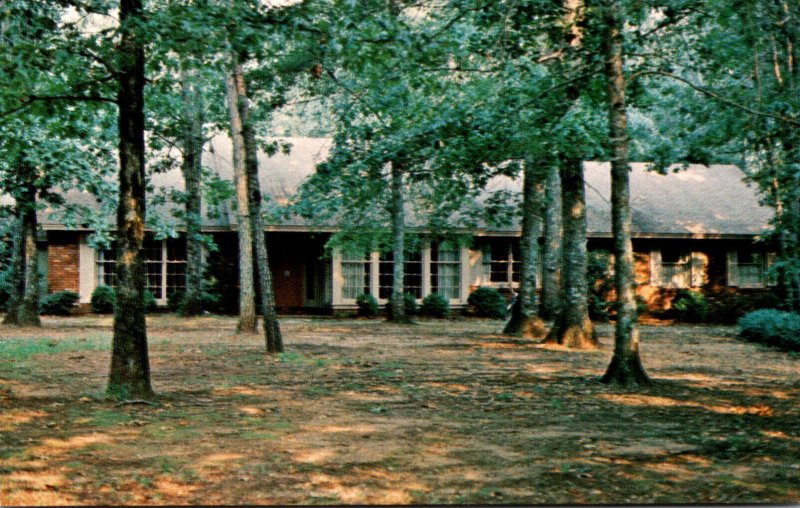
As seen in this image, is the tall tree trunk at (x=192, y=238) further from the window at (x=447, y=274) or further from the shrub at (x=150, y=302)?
the window at (x=447, y=274)

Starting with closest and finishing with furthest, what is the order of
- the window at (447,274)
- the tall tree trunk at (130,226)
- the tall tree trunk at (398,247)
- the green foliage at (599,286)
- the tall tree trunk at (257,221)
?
the tall tree trunk at (130,226) → the tall tree trunk at (257,221) → the tall tree trunk at (398,247) → the green foliage at (599,286) → the window at (447,274)

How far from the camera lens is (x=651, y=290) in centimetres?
2889

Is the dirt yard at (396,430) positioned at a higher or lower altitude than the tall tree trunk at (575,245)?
lower

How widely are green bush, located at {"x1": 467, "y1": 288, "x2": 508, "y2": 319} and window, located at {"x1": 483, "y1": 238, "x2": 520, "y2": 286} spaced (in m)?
1.04

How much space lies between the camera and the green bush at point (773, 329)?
1783cm

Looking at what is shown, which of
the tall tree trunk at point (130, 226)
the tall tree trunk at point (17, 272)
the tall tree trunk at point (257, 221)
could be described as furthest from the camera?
the tall tree trunk at point (17, 272)

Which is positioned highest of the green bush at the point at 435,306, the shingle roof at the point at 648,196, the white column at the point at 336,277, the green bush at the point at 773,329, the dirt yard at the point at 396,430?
the shingle roof at the point at 648,196

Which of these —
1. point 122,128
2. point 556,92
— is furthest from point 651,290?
point 122,128

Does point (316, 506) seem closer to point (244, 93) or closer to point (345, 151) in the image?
point (345, 151)

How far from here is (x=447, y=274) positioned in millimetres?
28984

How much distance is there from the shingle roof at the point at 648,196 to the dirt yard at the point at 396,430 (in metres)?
12.8

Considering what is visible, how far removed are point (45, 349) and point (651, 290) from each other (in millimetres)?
19673

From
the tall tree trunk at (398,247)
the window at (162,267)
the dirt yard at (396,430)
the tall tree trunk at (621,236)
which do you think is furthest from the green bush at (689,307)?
the tall tree trunk at (621,236)

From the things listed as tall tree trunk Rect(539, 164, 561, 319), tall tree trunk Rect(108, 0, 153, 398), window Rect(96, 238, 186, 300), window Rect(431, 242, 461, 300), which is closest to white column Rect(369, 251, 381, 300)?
window Rect(431, 242, 461, 300)
